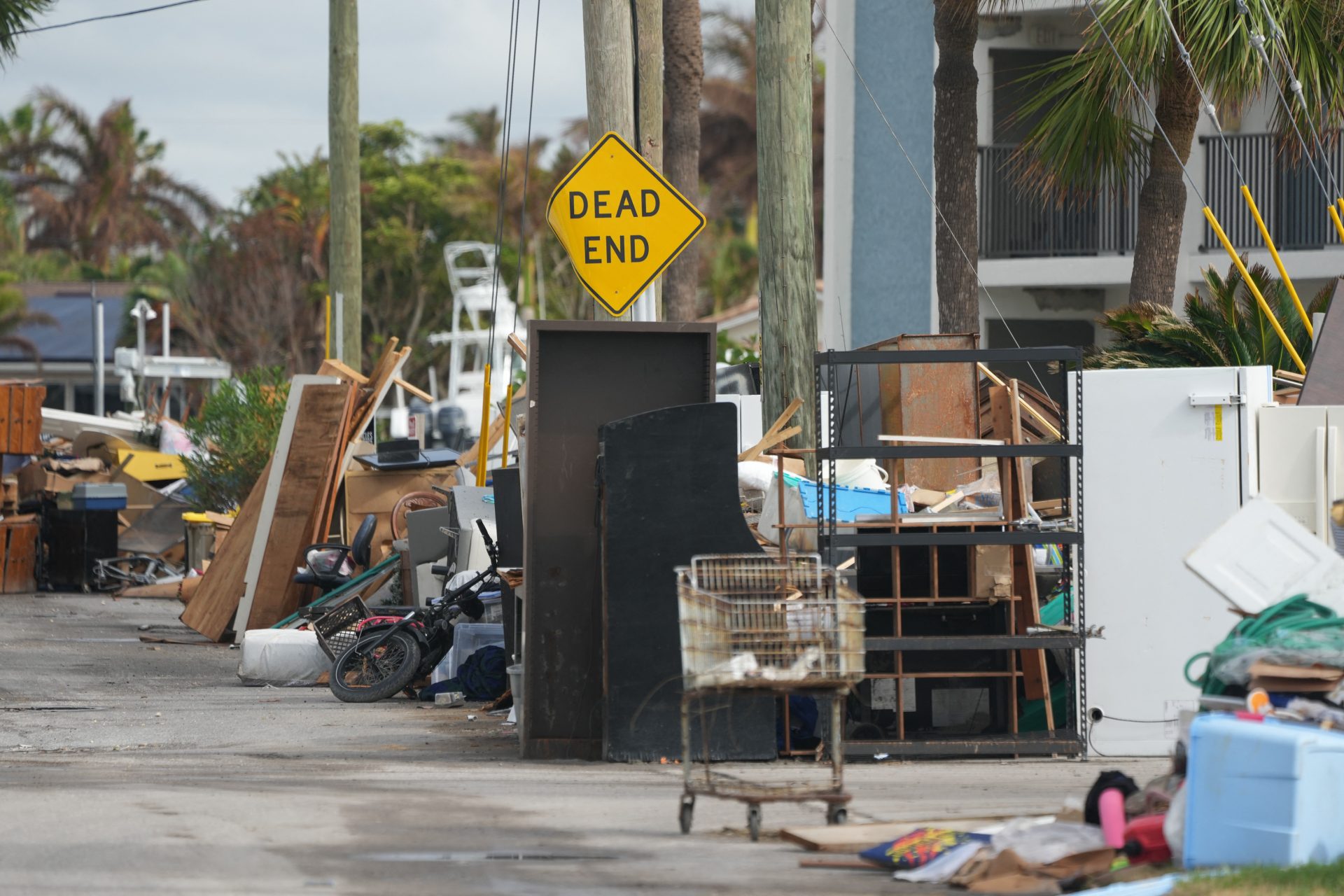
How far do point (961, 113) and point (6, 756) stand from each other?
11055 millimetres

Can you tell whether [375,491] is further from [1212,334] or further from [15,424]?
[15,424]

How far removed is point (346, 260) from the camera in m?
20.0

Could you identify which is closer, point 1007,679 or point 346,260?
point 1007,679

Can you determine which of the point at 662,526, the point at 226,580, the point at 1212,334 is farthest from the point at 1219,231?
the point at 226,580

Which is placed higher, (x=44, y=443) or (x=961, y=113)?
(x=961, y=113)

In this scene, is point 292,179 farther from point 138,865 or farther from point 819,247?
point 138,865

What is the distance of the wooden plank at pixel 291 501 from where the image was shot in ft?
51.0

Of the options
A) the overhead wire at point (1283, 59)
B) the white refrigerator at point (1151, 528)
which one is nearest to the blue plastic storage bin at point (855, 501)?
the white refrigerator at point (1151, 528)

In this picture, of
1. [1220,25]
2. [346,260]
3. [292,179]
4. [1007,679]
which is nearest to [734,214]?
[292,179]

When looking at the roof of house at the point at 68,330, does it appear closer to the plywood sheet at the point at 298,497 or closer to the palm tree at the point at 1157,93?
the plywood sheet at the point at 298,497

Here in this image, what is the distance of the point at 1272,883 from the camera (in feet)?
17.6

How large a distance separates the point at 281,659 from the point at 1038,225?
14617mm

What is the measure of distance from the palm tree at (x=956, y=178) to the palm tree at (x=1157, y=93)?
0.62m

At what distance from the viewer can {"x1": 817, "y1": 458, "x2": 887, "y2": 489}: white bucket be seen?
1018 cm
